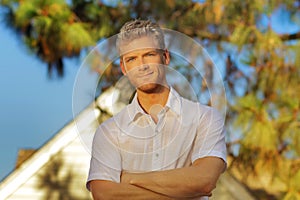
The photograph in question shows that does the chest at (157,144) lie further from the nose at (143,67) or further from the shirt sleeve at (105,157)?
the nose at (143,67)

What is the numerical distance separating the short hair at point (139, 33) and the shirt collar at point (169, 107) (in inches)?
4.2

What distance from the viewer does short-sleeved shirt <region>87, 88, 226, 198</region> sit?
4.07ft

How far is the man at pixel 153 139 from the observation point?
122 cm

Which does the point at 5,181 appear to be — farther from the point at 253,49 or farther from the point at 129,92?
the point at 129,92

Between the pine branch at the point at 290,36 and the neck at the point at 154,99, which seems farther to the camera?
the pine branch at the point at 290,36

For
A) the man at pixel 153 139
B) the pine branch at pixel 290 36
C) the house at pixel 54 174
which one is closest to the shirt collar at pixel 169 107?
the man at pixel 153 139

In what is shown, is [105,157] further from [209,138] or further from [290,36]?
[290,36]

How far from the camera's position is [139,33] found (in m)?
1.25

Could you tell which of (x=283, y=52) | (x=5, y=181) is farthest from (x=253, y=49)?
(x=5, y=181)

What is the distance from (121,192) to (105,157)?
3.4 inches

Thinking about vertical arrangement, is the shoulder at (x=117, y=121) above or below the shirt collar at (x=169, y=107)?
below

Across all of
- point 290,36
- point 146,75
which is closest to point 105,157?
point 146,75

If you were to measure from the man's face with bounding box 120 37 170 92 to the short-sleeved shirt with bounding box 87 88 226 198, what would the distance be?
5 centimetres

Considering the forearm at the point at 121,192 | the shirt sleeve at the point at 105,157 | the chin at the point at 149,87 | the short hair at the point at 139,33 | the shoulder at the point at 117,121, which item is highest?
the short hair at the point at 139,33
